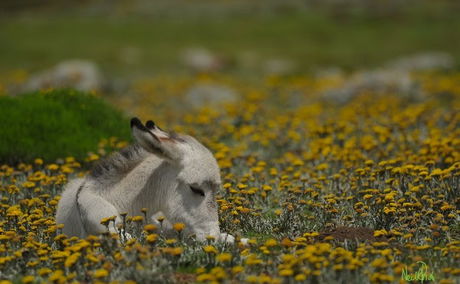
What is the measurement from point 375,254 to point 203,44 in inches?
1984

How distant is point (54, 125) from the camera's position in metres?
13.1

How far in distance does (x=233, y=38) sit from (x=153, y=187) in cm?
5269

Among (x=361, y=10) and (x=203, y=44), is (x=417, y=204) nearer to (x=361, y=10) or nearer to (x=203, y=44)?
(x=203, y=44)

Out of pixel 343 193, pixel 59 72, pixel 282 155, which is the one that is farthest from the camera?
pixel 59 72

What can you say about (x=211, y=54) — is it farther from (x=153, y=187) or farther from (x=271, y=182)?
(x=153, y=187)

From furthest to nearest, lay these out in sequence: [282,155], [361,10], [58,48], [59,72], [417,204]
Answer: [361,10]
[58,48]
[59,72]
[282,155]
[417,204]

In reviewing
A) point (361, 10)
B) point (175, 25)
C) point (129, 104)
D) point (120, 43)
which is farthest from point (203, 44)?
point (129, 104)

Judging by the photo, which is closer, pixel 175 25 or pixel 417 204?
pixel 417 204

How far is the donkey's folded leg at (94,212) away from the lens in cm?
755

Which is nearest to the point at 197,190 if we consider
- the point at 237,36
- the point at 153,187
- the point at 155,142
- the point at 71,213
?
the point at 153,187

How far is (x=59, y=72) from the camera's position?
90.0 feet

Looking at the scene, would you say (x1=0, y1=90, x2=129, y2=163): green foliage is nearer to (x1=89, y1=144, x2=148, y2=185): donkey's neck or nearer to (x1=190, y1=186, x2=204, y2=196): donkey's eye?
(x1=89, y1=144, x2=148, y2=185): donkey's neck

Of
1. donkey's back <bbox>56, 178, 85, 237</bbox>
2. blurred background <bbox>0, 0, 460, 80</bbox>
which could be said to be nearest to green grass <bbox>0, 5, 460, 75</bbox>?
blurred background <bbox>0, 0, 460, 80</bbox>

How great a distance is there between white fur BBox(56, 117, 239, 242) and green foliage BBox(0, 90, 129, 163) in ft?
14.4
